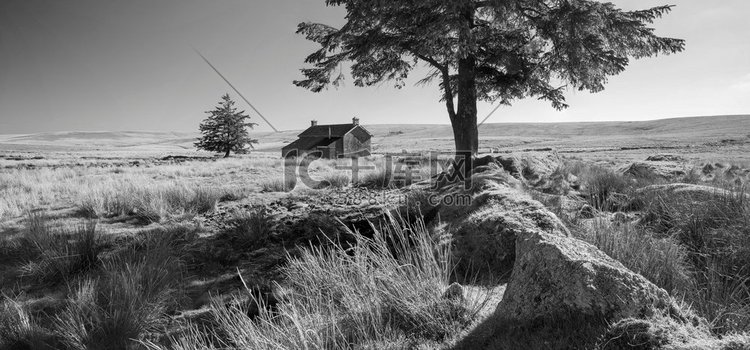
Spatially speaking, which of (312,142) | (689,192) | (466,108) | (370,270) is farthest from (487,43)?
(312,142)

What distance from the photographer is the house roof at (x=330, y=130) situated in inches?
1762

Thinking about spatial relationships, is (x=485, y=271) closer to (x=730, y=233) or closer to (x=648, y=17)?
(x=730, y=233)

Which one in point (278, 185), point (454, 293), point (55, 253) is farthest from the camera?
point (278, 185)

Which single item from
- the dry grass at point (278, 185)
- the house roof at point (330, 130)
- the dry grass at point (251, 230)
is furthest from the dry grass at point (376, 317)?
the house roof at point (330, 130)

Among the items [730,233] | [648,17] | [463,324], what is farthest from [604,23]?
[463,324]

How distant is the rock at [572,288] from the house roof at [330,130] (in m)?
42.0

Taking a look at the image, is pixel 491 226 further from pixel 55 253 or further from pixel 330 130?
pixel 330 130

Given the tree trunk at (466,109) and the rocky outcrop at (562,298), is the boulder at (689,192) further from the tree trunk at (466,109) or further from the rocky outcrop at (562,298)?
the tree trunk at (466,109)

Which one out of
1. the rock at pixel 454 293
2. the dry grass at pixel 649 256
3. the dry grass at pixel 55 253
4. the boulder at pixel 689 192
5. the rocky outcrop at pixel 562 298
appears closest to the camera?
the rocky outcrop at pixel 562 298

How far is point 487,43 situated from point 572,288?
9.67m

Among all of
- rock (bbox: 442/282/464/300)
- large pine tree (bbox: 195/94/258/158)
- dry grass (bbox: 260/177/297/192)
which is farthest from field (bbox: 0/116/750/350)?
large pine tree (bbox: 195/94/258/158)

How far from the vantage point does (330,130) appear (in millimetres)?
46344

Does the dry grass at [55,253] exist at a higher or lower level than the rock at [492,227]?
lower

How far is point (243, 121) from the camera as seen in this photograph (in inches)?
1688
